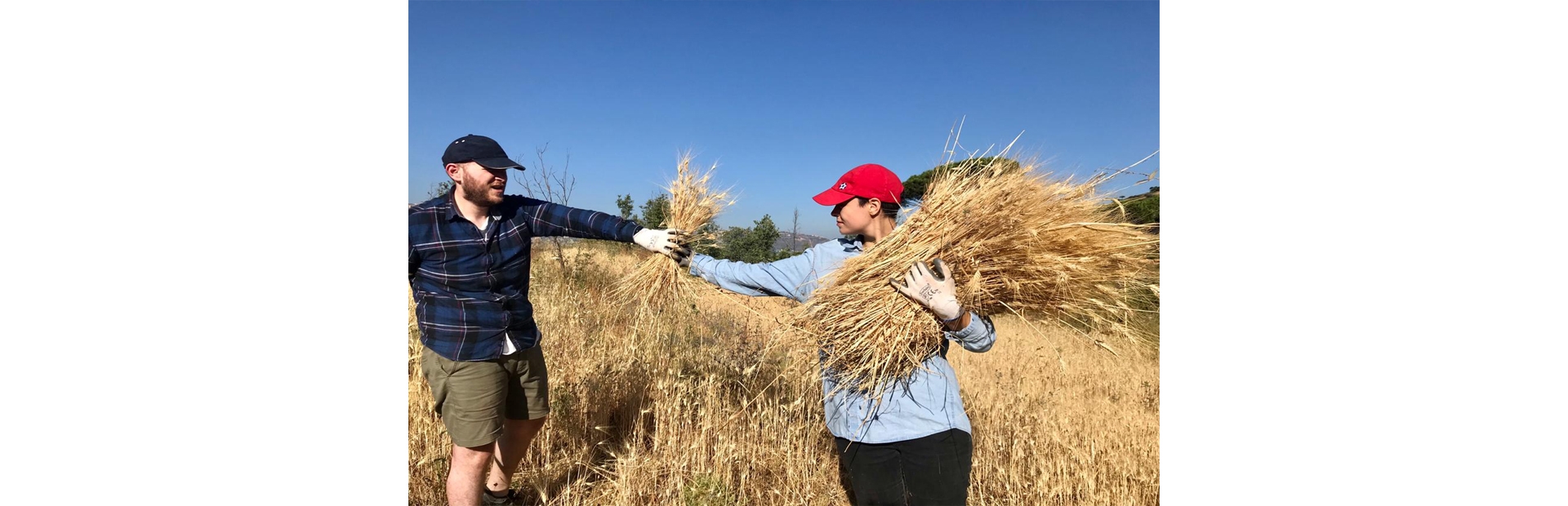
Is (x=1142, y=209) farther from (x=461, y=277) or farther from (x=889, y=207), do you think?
(x=461, y=277)

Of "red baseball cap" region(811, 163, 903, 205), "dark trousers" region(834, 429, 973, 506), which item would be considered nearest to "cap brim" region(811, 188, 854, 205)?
"red baseball cap" region(811, 163, 903, 205)

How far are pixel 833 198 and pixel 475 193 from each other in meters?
0.96

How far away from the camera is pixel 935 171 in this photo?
4.18ft

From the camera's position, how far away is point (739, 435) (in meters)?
1.87

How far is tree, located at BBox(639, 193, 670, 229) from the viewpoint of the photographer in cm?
163

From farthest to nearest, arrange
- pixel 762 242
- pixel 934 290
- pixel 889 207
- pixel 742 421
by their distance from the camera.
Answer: pixel 742 421 → pixel 762 242 → pixel 889 207 → pixel 934 290

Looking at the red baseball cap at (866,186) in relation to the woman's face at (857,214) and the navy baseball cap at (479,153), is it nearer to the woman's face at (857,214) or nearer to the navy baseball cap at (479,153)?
the woman's face at (857,214)

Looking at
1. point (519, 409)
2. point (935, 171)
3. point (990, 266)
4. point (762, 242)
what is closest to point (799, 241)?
point (762, 242)

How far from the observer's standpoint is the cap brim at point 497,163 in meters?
1.36

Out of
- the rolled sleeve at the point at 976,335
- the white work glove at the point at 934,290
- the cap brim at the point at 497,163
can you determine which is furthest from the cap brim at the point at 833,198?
the cap brim at the point at 497,163
